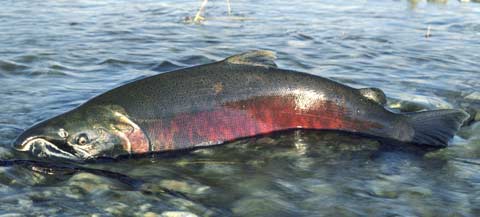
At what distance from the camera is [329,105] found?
4758 millimetres

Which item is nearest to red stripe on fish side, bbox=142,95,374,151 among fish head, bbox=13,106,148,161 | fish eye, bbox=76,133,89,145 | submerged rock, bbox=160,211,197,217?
fish head, bbox=13,106,148,161

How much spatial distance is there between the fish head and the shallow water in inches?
5.1

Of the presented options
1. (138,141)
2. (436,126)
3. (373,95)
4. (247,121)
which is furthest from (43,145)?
(436,126)

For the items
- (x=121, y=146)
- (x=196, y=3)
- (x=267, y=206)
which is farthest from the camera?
(x=196, y=3)

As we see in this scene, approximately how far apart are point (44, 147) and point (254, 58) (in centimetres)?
166

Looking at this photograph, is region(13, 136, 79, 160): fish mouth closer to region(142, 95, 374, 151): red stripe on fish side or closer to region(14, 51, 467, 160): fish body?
region(14, 51, 467, 160): fish body

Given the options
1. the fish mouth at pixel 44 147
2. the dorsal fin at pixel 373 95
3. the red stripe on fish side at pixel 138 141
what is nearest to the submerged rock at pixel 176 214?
the red stripe on fish side at pixel 138 141

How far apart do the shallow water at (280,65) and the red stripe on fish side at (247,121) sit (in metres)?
0.09

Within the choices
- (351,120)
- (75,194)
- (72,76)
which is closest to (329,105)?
(351,120)

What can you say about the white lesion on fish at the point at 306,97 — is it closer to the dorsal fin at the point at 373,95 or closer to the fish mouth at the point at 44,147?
the dorsal fin at the point at 373,95

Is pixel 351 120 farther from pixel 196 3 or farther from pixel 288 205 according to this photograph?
pixel 196 3

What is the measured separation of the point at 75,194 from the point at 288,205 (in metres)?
1.26

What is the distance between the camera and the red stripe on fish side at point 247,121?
4492 mm

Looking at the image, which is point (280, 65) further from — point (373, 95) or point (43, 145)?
point (43, 145)
